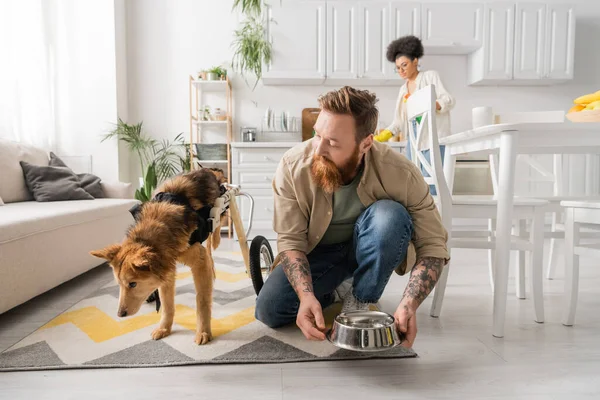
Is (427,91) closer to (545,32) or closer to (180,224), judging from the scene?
(180,224)

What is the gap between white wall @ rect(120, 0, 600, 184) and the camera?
4.37 meters

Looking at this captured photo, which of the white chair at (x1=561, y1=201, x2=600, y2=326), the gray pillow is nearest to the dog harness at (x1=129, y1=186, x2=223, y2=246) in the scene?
the white chair at (x1=561, y1=201, x2=600, y2=326)

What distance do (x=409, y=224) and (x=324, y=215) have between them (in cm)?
29

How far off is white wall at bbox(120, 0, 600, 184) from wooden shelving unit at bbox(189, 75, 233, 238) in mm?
89

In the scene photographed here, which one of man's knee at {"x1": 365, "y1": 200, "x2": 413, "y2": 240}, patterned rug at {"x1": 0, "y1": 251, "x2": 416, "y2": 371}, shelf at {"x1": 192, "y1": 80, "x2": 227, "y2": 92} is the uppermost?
shelf at {"x1": 192, "y1": 80, "x2": 227, "y2": 92}

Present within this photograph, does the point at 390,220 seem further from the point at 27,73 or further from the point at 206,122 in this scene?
the point at 27,73

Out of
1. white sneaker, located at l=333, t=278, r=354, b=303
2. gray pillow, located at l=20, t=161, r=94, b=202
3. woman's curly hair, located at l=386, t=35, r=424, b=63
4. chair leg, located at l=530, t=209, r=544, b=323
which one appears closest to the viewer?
chair leg, located at l=530, t=209, r=544, b=323

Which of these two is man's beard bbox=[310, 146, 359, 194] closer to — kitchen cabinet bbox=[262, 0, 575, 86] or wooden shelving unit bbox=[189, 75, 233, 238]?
wooden shelving unit bbox=[189, 75, 233, 238]

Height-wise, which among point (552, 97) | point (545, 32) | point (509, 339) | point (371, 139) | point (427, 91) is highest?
point (545, 32)

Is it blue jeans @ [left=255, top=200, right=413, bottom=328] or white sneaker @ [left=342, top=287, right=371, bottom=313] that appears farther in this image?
white sneaker @ [left=342, top=287, right=371, bottom=313]

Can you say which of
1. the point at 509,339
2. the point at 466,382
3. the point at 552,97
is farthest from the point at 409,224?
the point at 552,97

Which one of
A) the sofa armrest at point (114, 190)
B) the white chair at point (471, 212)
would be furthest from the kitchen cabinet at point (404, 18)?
the sofa armrest at point (114, 190)

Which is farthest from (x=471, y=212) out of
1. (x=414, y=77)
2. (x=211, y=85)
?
(x=211, y=85)

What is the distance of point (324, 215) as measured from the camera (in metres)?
1.37
